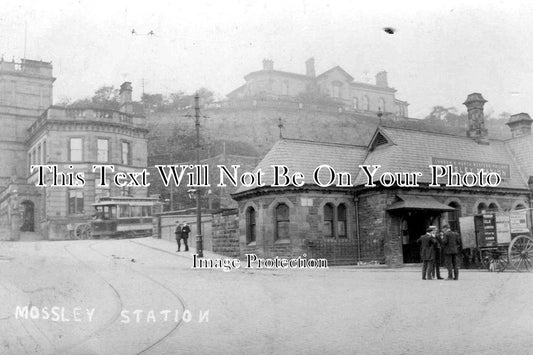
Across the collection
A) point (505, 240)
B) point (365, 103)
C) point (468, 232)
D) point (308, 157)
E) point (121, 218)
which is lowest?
point (505, 240)

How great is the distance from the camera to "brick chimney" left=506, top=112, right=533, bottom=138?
28.4m

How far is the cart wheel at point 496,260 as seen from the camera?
54.5 ft

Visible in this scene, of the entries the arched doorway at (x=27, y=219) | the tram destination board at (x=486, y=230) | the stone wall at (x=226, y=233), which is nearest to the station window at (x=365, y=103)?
the stone wall at (x=226, y=233)

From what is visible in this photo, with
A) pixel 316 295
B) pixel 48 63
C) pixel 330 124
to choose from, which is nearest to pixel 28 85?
pixel 48 63

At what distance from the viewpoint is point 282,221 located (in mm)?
20609

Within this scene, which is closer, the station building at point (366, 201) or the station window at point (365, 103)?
the station building at point (366, 201)

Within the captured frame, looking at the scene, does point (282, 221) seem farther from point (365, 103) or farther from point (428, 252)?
point (365, 103)

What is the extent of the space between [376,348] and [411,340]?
2.11 ft

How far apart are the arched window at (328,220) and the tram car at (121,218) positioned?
1043cm

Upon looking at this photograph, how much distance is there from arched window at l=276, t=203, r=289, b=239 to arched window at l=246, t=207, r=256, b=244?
3.81 ft

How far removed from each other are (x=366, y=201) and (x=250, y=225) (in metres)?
4.51

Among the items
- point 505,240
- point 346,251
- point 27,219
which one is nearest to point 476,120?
point 346,251

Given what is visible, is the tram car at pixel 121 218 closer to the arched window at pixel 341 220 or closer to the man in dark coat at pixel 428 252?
the arched window at pixel 341 220

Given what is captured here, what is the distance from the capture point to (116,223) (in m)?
27.8
